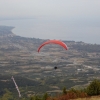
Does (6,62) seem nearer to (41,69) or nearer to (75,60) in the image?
(41,69)

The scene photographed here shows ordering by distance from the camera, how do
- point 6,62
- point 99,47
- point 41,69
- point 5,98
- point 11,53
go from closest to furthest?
point 5,98
point 41,69
point 6,62
point 11,53
point 99,47

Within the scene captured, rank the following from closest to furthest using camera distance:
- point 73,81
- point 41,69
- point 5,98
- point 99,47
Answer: point 5,98, point 73,81, point 41,69, point 99,47

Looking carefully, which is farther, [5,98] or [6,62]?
[6,62]

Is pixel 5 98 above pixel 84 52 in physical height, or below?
below

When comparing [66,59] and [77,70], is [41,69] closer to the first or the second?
[77,70]

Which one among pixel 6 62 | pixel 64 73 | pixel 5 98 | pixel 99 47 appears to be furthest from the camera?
pixel 99 47

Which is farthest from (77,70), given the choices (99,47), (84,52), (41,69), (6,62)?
(99,47)

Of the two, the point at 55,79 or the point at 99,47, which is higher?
the point at 99,47

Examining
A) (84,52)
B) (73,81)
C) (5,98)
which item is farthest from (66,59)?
(5,98)

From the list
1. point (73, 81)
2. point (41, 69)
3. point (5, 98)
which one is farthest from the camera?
point (41, 69)
